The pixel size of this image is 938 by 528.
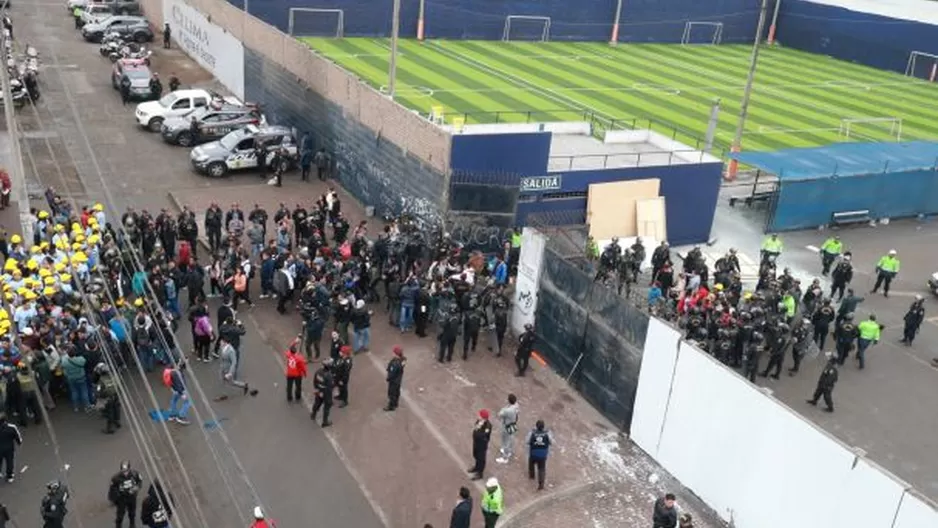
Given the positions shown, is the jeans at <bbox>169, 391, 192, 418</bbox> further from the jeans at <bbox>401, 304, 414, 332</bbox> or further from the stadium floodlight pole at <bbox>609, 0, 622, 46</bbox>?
the stadium floodlight pole at <bbox>609, 0, 622, 46</bbox>

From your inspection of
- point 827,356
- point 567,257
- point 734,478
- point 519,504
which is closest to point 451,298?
point 567,257

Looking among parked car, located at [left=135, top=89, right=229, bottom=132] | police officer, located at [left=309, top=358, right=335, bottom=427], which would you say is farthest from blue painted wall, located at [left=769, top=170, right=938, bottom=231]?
parked car, located at [left=135, top=89, right=229, bottom=132]

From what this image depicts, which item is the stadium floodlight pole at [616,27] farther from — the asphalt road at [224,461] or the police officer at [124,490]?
the police officer at [124,490]

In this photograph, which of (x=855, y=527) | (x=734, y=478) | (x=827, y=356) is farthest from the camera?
(x=827, y=356)

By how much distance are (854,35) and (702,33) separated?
31.1 feet

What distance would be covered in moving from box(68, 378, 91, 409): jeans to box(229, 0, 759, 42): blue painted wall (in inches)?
1136

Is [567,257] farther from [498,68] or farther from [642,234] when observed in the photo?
[498,68]

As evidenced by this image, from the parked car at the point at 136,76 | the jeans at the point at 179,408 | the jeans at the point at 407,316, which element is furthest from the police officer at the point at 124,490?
the parked car at the point at 136,76

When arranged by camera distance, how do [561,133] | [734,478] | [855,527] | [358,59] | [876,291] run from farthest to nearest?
[358,59]
[561,133]
[876,291]
[734,478]
[855,527]

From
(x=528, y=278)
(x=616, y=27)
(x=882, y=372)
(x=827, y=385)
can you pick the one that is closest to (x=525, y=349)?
(x=528, y=278)

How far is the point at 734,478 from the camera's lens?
14359 mm

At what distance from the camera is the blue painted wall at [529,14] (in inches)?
1841

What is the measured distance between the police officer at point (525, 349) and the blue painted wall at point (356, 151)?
19.8 feet

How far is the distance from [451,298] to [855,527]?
922cm
